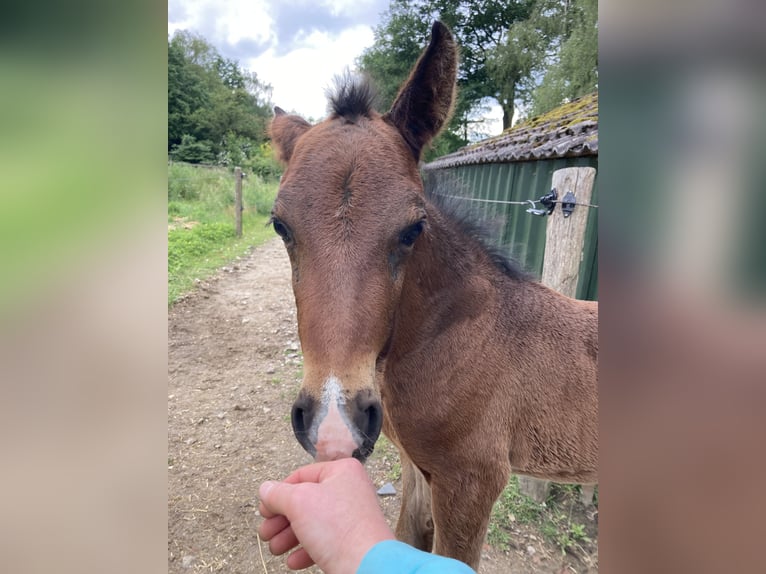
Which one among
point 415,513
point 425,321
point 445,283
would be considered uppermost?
point 445,283

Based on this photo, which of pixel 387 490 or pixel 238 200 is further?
pixel 238 200

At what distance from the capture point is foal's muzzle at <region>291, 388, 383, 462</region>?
0.92 meters

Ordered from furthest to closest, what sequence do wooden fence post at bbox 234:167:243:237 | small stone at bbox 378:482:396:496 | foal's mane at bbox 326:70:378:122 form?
wooden fence post at bbox 234:167:243:237 < small stone at bbox 378:482:396:496 < foal's mane at bbox 326:70:378:122

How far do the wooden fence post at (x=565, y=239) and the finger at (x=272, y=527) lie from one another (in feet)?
6.35

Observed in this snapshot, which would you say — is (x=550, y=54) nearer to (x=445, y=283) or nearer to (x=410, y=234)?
(x=445, y=283)

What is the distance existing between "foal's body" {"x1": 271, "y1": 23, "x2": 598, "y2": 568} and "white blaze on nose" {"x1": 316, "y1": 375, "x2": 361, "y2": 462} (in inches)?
2.0

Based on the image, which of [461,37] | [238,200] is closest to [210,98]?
[461,37]

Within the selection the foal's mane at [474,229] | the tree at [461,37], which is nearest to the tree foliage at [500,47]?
the tree at [461,37]

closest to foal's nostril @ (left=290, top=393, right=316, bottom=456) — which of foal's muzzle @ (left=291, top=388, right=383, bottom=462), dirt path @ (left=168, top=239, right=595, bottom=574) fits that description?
foal's muzzle @ (left=291, top=388, right=383, bottom=462)

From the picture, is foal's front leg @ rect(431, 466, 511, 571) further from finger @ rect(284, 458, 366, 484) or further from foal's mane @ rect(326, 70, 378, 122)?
foal's mane @ rect(326, 70, 378, 122)

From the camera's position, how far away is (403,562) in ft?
2.04

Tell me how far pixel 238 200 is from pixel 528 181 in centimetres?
590

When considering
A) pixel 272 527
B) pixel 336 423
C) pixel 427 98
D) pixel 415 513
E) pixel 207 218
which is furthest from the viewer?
pixel 207 218
